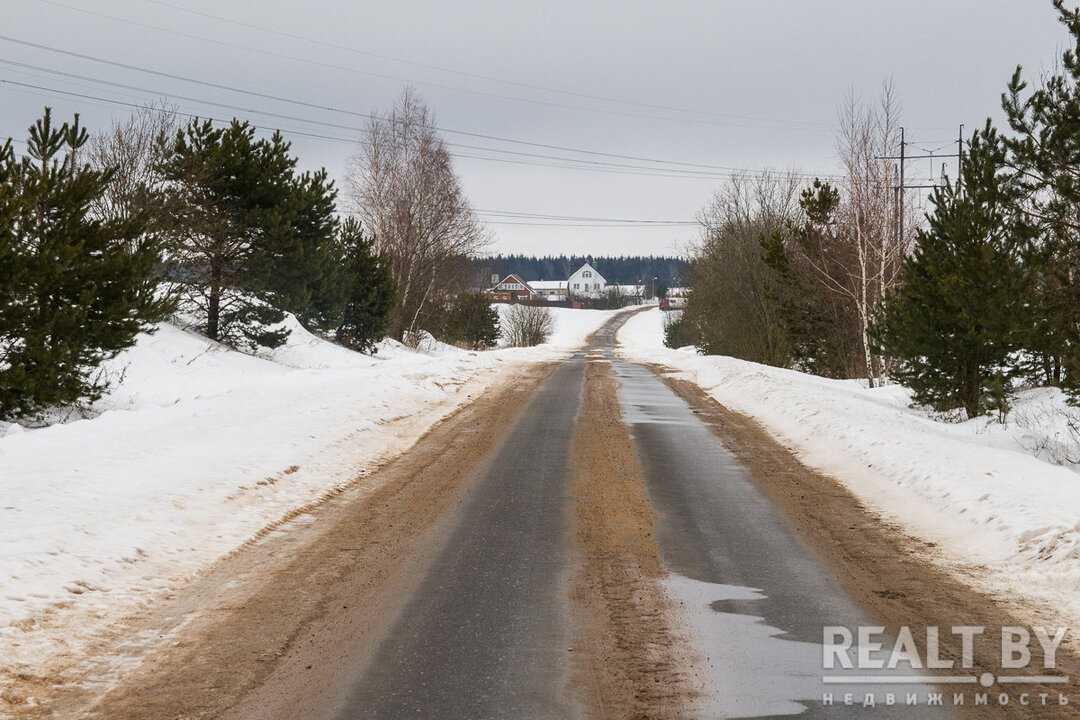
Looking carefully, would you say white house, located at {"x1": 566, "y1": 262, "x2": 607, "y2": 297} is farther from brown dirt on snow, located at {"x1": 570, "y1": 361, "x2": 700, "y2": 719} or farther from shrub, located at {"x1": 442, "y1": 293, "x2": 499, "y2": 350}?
brown dirt on snow, located at {"x1": 570, "y1": 361, "x2": 700, "y2": 719}

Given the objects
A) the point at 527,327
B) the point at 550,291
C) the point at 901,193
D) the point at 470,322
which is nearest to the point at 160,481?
the point at 901,193

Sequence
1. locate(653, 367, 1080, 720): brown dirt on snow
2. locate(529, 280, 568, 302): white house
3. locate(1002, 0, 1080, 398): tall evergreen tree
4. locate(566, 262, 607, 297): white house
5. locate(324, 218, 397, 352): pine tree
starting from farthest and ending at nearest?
locate(566, 262, 607, 297): white house
locate(529, 280, 568, 302): white house
locate(324, 218, 397, 352): pine tree
locate(1002, 0, 1080, 398): tall evergreen tree
locate(653, 367, 1080, 720): brown dirt on snow

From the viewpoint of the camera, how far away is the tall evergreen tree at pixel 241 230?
2639cm

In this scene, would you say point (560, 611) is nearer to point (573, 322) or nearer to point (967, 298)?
point (967, 298)

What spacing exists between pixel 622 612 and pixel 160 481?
16.6 ft

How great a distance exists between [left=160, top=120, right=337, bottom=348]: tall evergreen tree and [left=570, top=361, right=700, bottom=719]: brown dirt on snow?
20694mm

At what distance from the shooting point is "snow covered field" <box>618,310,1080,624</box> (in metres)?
6.13

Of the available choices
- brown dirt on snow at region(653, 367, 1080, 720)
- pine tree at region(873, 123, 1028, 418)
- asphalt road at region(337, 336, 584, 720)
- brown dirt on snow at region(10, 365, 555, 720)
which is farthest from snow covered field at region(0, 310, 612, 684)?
pine tree at region(873, 123, 1028, 418)

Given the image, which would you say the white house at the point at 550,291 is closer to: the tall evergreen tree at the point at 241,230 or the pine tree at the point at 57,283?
the tall evergreen tree at the point at 241,230

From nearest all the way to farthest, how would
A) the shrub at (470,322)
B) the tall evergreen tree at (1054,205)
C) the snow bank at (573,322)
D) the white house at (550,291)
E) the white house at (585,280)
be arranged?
the tall evergreen tree at (1054,205), the shrub at (470,322), the snow bank at (573,322), the white house at (550,291), the white house at (585,280)

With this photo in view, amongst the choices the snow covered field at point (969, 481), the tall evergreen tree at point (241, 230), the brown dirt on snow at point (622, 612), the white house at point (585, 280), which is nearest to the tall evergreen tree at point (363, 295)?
the tall evergreen tree at point (241, 230)

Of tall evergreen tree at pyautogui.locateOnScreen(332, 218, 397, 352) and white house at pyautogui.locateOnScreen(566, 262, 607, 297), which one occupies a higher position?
white house at pyautogui.locateOnScreen(566, 262, 607, 297)

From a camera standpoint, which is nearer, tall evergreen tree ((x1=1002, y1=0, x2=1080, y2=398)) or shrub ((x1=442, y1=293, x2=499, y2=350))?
tall evergreen tree ((x1=1002, y1=0, x2=1080, y2=398))

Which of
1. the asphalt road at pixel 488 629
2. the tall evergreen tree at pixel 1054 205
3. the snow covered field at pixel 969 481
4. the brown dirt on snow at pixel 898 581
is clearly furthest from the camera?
the tall evergreen tree at pixel 1054 205
